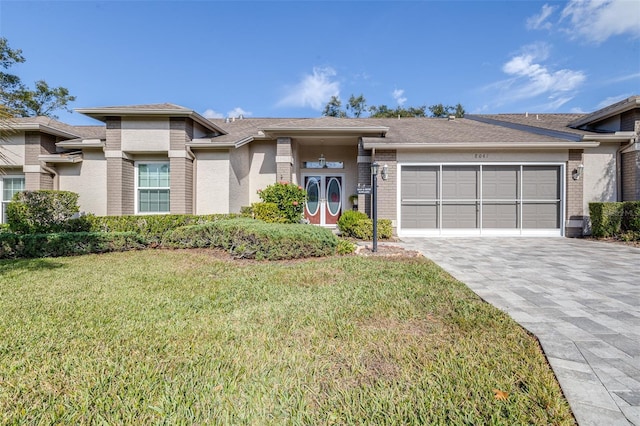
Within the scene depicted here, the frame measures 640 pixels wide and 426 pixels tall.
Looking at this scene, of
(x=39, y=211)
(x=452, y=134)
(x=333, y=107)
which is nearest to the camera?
(x=39, y=211)

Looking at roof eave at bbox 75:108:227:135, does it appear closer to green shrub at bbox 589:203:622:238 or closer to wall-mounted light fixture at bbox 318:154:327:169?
wall-mounted light fixture at bbox 318:154:327:169

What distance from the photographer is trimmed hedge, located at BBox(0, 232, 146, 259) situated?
6953 mm

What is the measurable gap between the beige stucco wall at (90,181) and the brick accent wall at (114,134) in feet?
3.33

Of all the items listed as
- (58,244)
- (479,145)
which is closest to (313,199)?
(479,145)

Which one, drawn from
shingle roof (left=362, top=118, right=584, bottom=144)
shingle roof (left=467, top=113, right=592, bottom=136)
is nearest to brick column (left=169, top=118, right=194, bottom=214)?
shingle roof (left=362, top=118, right=584, bottom=144)

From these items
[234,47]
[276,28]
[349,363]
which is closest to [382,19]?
[276,28]

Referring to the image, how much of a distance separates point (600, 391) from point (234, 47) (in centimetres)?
1612

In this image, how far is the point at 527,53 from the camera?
13.3m

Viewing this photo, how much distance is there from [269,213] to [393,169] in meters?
4.88

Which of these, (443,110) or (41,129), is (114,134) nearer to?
(41,129)

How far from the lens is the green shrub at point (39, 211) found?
8227 mm

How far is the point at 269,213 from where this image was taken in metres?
9.37

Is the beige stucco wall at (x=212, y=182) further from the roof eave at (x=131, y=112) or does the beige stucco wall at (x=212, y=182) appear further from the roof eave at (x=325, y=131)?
the roof eave at (x=325, y=131)

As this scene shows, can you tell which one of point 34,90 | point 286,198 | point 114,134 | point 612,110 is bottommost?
point 286,198
